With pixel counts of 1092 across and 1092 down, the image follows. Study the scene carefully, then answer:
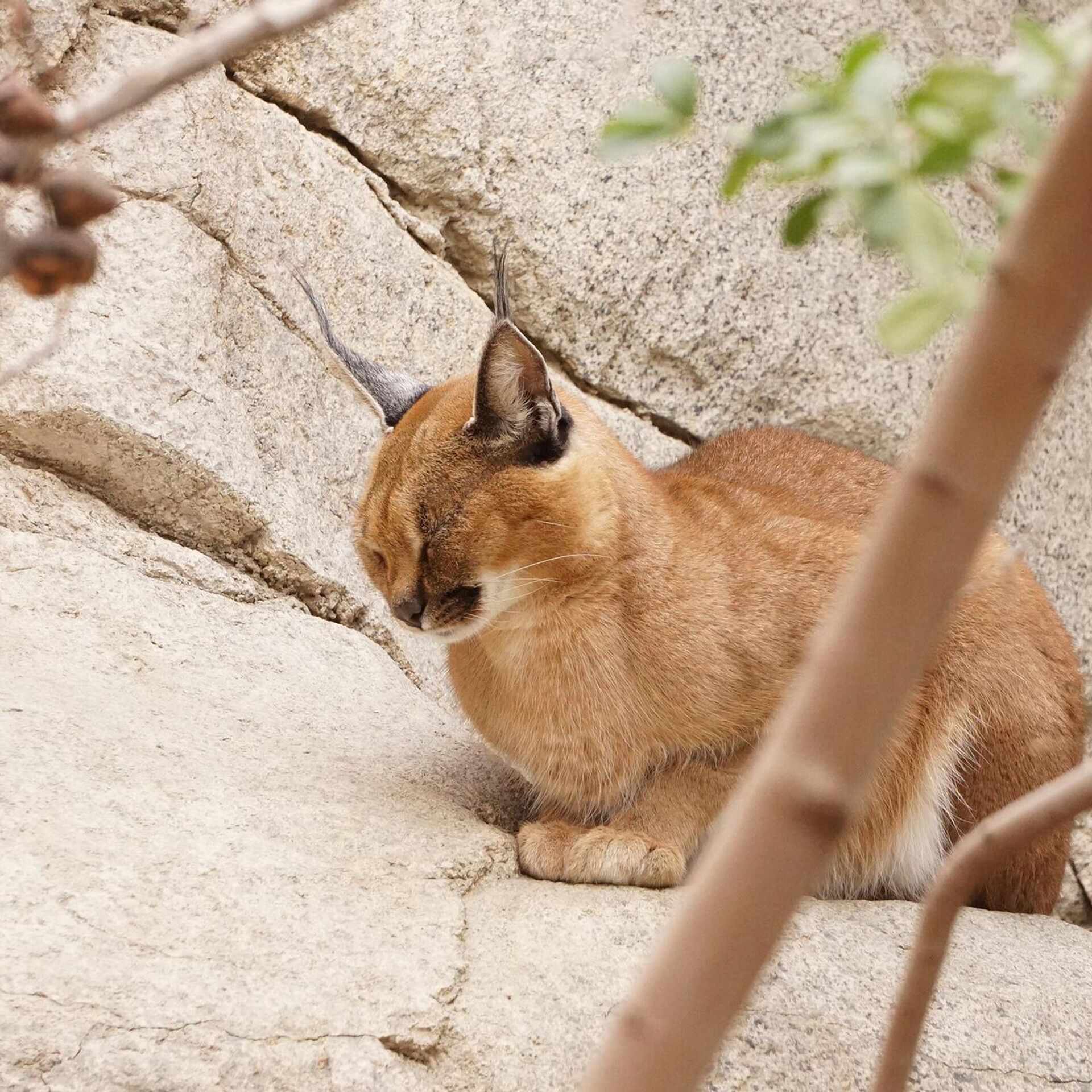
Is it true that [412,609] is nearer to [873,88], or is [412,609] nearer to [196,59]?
[873,88]

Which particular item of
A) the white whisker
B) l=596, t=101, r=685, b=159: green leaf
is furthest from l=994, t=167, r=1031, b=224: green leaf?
the white whisker

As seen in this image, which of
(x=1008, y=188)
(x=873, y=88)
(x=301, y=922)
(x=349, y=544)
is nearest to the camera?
(x=873, y=88)

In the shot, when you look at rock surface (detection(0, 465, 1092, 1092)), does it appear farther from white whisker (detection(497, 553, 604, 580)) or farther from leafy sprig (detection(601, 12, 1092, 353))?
leafy sprig (detection(601, 12, 1092, 353))

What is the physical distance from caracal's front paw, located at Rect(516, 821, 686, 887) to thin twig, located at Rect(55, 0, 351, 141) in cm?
204

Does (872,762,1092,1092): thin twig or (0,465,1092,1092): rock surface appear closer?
(872,762,1092,1092): thin twig

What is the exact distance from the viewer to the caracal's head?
8.39ft

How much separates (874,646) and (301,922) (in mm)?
1669

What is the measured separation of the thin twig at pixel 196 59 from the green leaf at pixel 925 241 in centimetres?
32

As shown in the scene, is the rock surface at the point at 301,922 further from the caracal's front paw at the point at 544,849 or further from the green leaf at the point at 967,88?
the green leaf at the point at 967,88

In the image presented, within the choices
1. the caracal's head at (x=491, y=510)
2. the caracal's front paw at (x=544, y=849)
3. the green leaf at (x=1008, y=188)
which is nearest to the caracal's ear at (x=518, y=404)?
the caracal's head at (x=491, y=510)

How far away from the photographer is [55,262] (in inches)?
27.6

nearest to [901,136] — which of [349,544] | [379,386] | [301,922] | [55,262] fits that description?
[55,262]

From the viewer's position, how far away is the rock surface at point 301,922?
6.10 feet

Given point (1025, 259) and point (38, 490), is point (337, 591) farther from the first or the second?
point (1025, 259)
